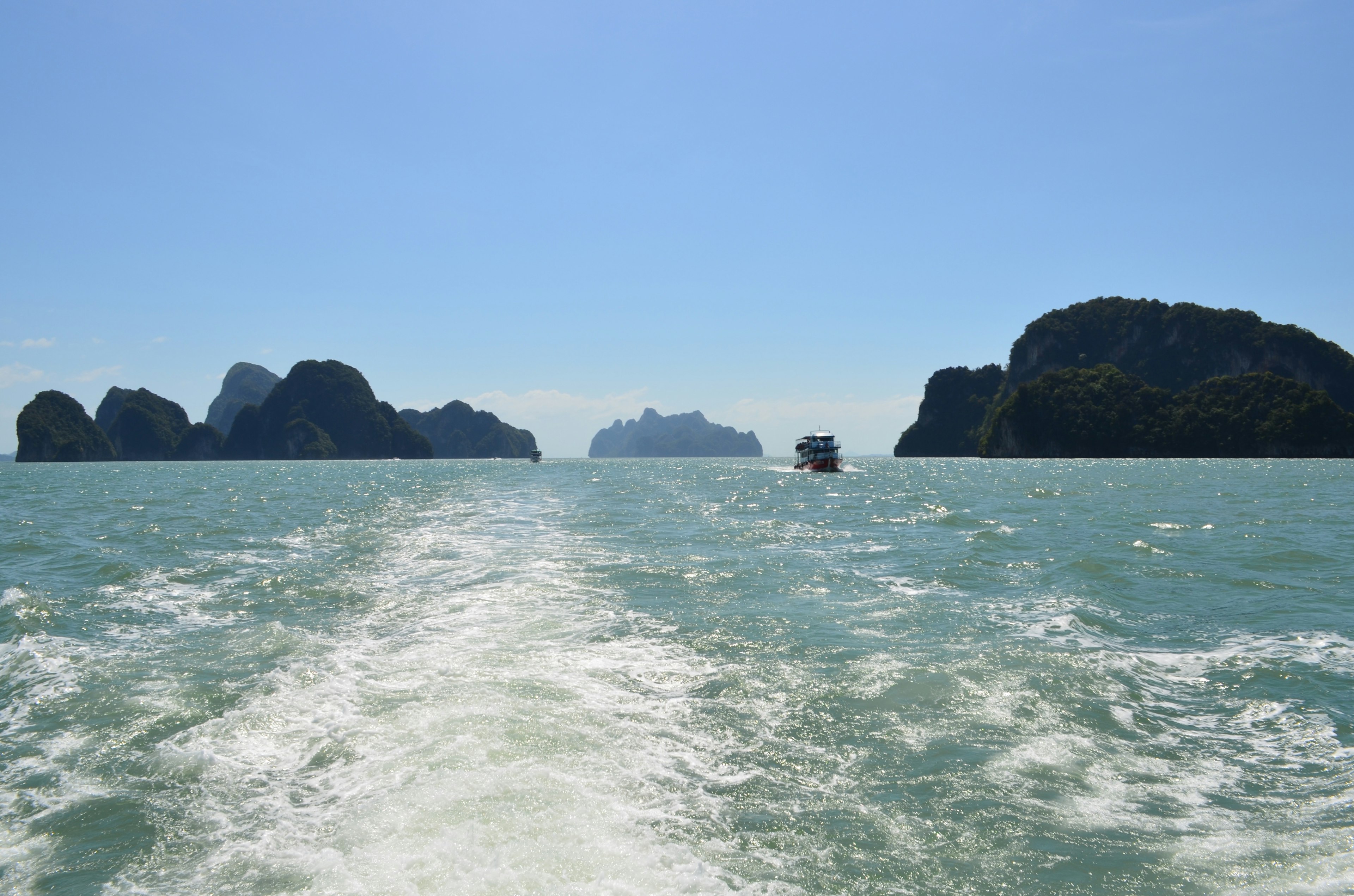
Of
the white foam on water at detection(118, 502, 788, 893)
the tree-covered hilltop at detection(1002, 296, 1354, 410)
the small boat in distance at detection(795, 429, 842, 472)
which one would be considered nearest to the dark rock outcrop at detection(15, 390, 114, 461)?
the small boat in distance at detection(795, 429, 842, 472)

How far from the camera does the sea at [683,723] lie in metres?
4.81

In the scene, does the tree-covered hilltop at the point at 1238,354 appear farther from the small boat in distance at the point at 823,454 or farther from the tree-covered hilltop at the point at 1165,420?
the small boat in distance at the point at 823,454

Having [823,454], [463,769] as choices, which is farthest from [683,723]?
[823,454]

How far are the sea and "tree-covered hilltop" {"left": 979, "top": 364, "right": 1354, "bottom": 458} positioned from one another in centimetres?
14352

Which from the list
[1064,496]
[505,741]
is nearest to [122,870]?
[505,741]

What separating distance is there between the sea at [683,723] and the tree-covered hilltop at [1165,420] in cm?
14352

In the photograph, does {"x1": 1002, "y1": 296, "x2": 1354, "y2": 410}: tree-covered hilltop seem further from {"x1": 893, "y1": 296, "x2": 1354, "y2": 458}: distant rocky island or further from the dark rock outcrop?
the dark rock outcrop

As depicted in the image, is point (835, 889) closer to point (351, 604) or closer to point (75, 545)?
point (351, 604)

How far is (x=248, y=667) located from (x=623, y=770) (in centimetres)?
589

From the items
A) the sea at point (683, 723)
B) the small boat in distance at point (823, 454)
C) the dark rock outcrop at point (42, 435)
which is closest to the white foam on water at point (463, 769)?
the sea at point (683, 723)

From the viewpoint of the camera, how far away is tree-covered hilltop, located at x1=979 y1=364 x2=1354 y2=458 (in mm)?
125938

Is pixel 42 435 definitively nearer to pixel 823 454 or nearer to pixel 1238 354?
pixel 823 454

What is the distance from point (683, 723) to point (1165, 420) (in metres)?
170

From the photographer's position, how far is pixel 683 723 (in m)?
7.43
